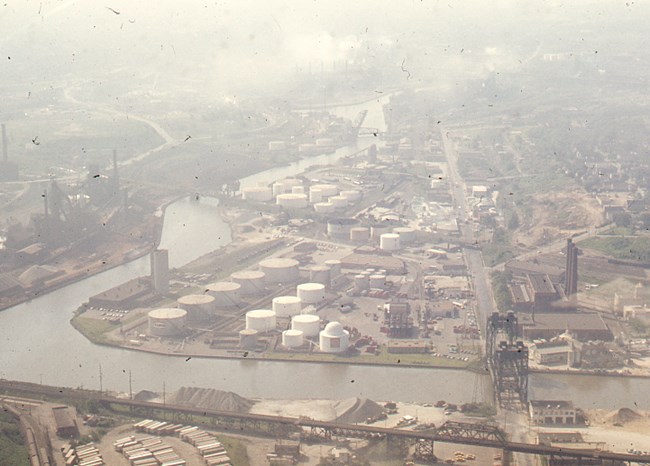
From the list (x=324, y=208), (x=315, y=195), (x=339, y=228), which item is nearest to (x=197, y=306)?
(x=339, y=228)

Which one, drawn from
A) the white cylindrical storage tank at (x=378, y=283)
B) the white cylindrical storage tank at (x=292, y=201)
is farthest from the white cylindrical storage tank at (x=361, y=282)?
the white cylindrical storage tank at (x=292, y=201)

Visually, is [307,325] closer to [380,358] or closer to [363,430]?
[380,358]

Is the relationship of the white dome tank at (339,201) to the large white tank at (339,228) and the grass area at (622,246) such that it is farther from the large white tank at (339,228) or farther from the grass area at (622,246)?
the grass area at (622,246)

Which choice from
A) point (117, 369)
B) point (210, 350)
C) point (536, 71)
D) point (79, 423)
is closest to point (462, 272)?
point (210, 350)

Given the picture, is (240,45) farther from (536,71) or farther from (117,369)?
(117,369)

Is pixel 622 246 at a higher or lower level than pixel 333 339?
higher
